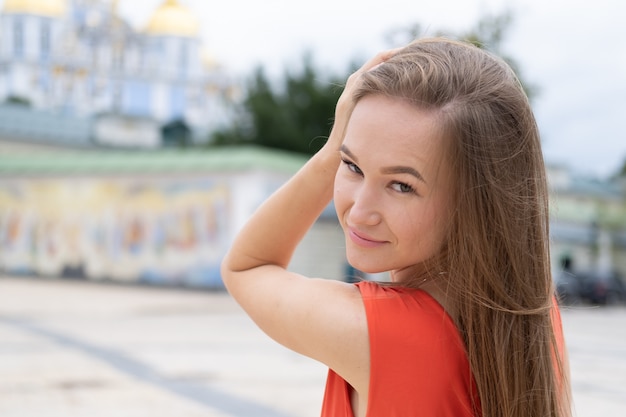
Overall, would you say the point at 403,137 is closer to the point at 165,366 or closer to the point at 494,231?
the point at 494,231

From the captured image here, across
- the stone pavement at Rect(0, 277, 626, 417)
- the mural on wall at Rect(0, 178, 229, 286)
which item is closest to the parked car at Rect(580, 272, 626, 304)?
the stone pavement at Rect(0, 277, 626, 417)

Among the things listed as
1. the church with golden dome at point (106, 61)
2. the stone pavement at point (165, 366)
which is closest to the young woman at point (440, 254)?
the stone pavement at point (165, 366)

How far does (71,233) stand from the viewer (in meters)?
22.4

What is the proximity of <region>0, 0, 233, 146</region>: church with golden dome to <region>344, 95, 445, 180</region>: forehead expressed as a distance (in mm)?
59057

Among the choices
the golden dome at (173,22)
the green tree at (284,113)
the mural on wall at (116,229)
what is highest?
the golden dome at (173,22)

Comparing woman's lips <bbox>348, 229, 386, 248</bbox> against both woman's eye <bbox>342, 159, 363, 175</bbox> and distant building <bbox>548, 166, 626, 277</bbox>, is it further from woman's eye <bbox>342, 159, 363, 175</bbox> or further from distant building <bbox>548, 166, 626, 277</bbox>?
distant building <bbox>548, 166, 626, 277</bbox>

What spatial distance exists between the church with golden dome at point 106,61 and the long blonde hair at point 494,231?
59062 millimetres

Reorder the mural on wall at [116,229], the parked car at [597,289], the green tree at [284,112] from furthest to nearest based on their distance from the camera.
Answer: the green tree at [284,112], the parked car at [597,289], the mural on wall at [116,229]

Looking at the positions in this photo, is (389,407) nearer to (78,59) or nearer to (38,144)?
(38,144)

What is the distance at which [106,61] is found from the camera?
65.9 m

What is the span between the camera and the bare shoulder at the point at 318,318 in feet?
3.60

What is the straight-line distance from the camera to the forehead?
110cm

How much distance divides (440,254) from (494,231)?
0.28ft

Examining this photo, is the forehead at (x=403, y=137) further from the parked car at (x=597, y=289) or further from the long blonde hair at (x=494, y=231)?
the parked car at (x=597, y=289)
